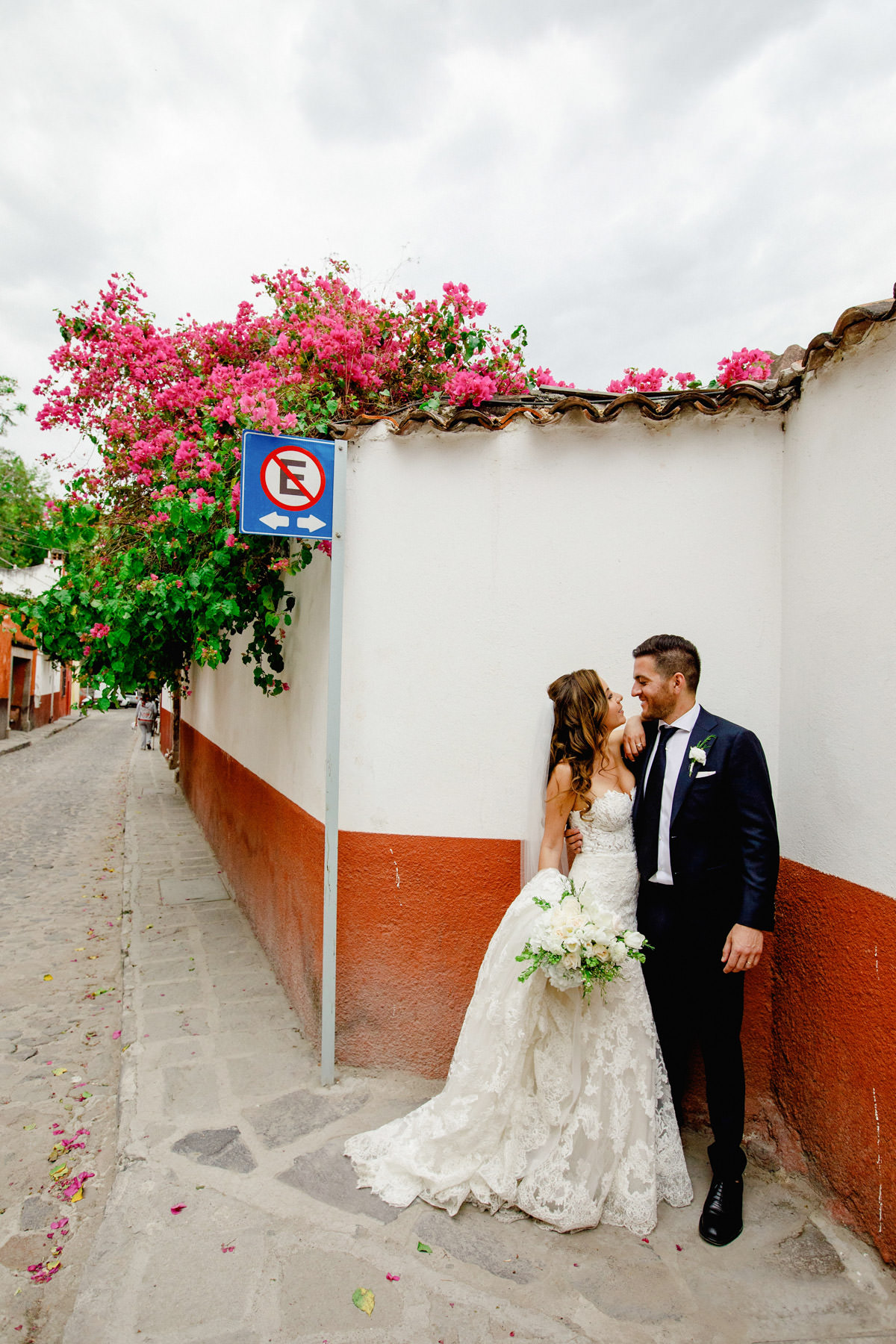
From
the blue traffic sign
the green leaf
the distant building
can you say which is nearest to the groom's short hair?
the blue traffic sign

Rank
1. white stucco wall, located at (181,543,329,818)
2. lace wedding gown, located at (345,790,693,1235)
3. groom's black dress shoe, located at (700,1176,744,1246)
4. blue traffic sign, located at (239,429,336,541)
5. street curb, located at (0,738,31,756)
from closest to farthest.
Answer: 1. groom's black dress shoe, located at (700,1176,744,1246)
2. lace wedding gown, located at (345,790,693,1235)
3. blue traffic sign, located at (239,429,336,541)
4. white stucco wall, located at (181,543,329,818)
5. street curb, located at (0,738,31,756)

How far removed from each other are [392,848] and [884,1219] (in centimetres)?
226

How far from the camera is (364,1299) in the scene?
2395 mm

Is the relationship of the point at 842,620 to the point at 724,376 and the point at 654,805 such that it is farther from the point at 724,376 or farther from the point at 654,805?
the point at 724,376

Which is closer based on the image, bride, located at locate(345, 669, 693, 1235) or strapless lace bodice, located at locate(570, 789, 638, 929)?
bride, located at locate(345, 669, 693, 1235)

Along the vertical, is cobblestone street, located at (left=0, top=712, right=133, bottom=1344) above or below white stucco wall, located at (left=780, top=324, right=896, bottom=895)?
below

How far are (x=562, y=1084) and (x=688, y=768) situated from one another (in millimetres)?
1301

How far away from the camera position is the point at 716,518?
341 centimetres

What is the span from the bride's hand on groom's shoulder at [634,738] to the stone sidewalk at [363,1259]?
1.73m

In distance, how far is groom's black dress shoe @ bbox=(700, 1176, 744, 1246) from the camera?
271 cm

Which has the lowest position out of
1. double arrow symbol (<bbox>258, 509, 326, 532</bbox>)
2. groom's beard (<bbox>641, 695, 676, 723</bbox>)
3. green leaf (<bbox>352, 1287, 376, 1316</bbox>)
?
green leaf (<bbox>352, 1287, 376, 1316</bbox>)

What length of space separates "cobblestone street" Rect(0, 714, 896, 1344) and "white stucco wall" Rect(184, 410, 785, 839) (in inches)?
55.6

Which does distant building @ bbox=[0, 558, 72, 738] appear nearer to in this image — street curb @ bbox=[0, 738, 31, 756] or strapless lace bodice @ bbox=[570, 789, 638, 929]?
street curb @ bbox=[0, 738, 31, 756]

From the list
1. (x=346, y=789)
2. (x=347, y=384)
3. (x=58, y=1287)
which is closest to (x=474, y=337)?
(x=347, y=384)
